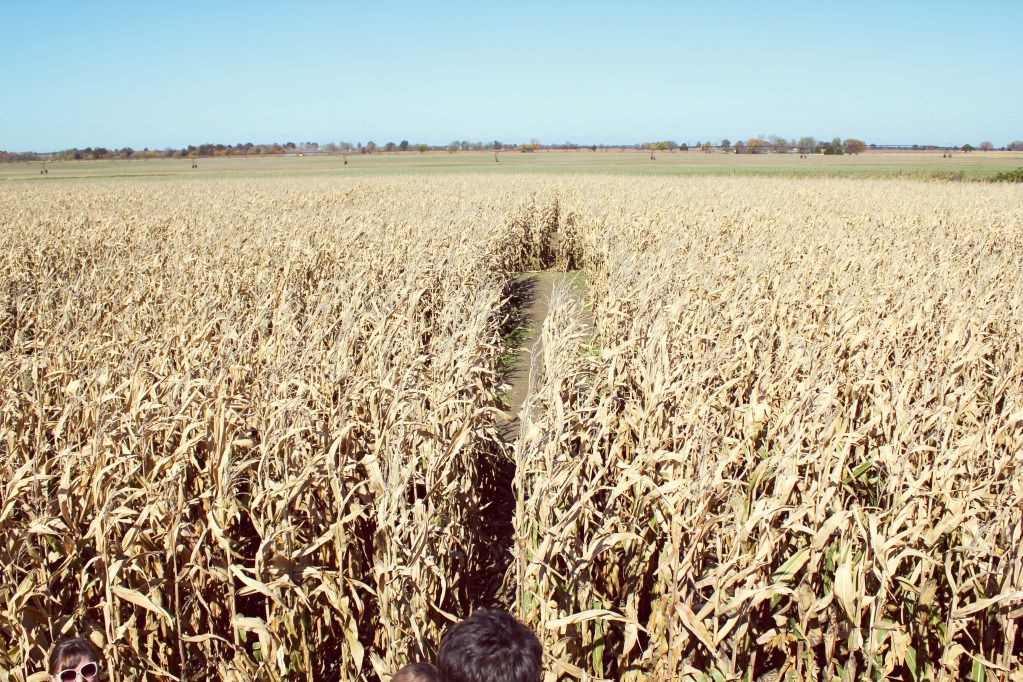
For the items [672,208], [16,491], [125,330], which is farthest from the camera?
[672,208]

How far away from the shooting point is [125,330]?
4.79 metres

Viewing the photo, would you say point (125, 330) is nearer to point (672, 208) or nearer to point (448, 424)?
point (448, 424)

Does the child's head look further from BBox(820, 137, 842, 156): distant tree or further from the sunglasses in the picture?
BBox(820, 137, 842, 156): distant tree

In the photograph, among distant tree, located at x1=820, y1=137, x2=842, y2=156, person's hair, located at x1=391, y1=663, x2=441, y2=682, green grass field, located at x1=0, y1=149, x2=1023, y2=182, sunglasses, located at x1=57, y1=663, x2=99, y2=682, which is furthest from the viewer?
distant tree, located at x1=820, y1=137, x2=842, y2=156

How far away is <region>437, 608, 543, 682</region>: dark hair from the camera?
161 cm

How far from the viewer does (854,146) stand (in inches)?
3696

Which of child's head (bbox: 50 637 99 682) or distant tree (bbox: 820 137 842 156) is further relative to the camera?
distant tree (bbox: 820 137 842 156)

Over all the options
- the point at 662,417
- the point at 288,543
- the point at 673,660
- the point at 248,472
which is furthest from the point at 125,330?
the point at 673,660

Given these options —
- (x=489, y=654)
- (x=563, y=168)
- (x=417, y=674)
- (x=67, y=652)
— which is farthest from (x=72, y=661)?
(x=563, y=168)

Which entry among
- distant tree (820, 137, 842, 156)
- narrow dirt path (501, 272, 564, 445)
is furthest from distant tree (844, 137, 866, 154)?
narrow dirt path (501, 272, 564, 445)

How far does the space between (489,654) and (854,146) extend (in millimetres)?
107528

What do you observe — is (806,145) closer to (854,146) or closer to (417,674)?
(854,146)

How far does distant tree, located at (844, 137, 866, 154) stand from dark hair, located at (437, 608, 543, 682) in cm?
10506

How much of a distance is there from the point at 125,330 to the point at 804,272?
250 inches
